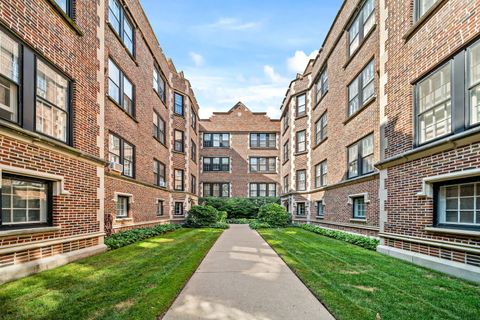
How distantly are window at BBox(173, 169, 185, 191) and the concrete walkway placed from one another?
13518 millimetres

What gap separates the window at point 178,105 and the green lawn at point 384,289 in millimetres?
15971

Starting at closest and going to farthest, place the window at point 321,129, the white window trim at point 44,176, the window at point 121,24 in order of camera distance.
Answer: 1. the white window trim at point 44,176
2. the window at point 121,24
3. the window at point 321,129

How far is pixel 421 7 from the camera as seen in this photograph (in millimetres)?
7078

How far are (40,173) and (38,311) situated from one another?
10.7 feet

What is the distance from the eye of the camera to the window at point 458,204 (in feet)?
17.4

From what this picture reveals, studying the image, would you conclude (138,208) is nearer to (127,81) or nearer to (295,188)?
(127,81)

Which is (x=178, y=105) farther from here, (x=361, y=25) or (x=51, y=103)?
(x=51, y=103)

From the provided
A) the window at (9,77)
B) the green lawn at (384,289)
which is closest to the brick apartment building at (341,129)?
the green lawn at (384,289)

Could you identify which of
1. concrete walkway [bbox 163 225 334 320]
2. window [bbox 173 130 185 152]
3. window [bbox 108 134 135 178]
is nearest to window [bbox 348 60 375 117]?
concrete walkway [bbox 163 225 334 320]

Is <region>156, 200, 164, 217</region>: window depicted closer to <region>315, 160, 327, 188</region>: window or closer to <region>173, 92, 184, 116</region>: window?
<region>173, 92, 184, 116</region>: window

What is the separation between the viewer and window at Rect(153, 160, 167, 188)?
15205mm

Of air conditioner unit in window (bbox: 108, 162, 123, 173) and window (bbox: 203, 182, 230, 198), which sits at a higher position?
air conditioner unit in window (bbox: 108, 162, 123, 173)

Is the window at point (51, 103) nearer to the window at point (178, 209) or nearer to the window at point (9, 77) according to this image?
the window at point (9, 77)

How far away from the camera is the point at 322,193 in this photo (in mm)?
15391
